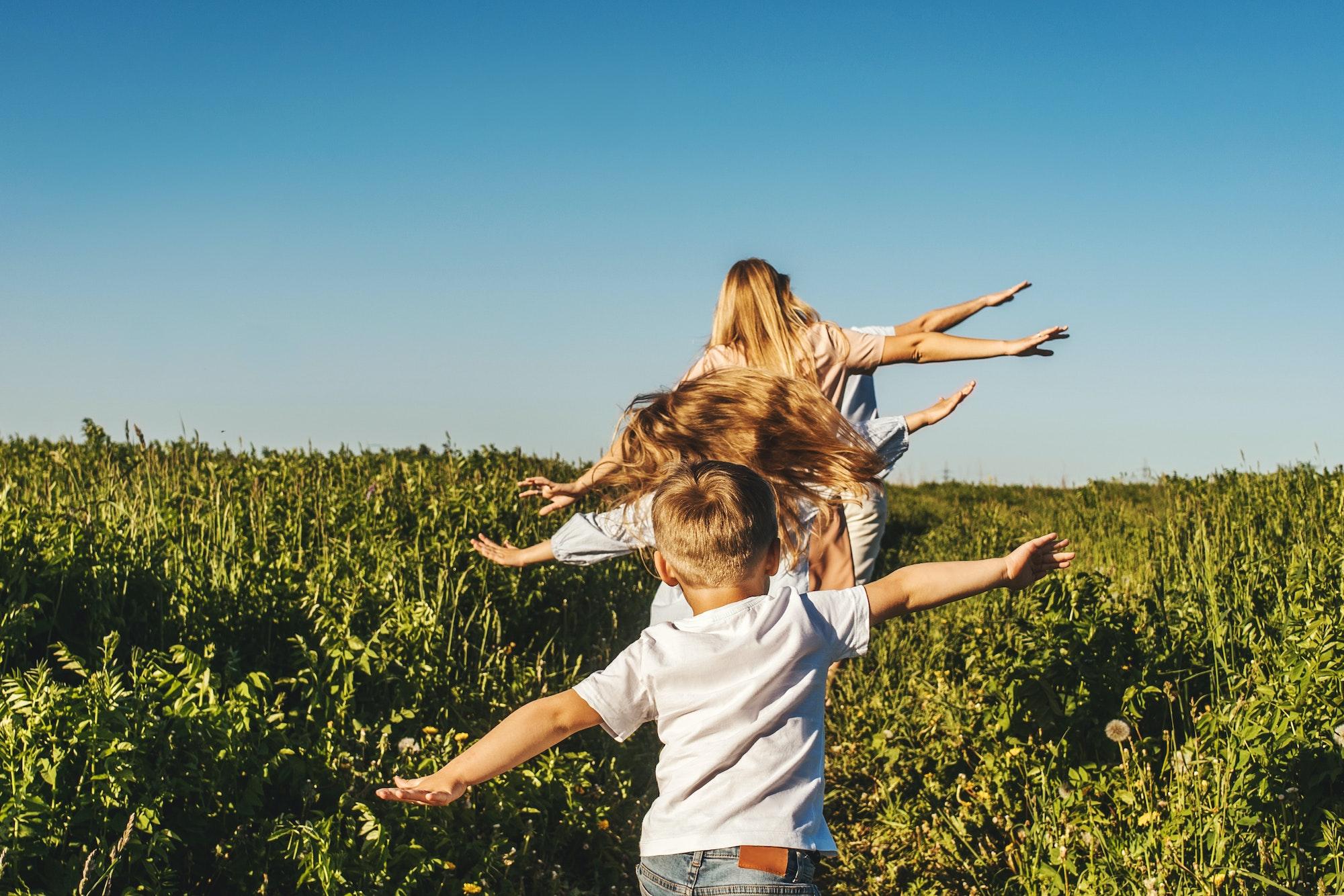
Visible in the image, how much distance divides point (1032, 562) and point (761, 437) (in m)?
1.24

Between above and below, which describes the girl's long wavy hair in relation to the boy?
above

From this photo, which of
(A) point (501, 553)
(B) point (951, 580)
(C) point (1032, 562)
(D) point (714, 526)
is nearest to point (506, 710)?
(A) point (501, 553)

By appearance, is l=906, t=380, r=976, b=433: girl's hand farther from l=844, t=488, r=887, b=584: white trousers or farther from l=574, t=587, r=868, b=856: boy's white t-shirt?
l=574, t=587, r=868, b=856: boy's white t-shirt

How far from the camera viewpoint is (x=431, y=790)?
250cm

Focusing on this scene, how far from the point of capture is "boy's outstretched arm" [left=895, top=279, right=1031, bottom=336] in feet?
18.5

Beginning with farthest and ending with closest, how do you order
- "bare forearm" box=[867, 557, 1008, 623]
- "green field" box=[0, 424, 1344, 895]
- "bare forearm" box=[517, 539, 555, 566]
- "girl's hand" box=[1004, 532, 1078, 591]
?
"bare forearm" box=[517, 539, 555, 566] → "green field" box=[0, 424, 1344, 895] → "girl's hand" box=[1004, 532, 1078, 591] → "bare forearm" box=[867, 557, 1008, 623]

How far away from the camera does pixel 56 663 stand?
4.15 m

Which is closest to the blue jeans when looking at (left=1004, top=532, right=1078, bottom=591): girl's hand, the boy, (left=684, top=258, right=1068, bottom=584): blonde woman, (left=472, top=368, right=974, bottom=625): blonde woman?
the boy

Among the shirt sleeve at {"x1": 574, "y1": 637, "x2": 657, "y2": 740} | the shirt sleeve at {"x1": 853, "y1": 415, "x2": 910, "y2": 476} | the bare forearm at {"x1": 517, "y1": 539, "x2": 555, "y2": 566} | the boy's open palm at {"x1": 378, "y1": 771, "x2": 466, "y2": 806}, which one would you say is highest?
the shirt sleeve at {"x1": 853, "y1": 415, "x2": 910, "y2": 476}

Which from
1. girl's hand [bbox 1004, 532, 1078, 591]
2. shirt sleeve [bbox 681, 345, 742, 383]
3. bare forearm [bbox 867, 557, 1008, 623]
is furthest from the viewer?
shirt sleeve [bbox 681, 345, 742, 383]

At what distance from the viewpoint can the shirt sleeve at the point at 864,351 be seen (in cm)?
483

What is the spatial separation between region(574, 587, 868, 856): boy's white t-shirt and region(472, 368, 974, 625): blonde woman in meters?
1.20

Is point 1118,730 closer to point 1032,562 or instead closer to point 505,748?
point 1032,562

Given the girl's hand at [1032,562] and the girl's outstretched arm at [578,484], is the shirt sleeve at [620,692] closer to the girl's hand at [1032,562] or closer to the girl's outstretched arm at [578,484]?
the girl's hand at [1032,562]
